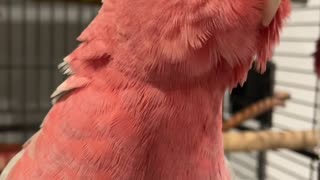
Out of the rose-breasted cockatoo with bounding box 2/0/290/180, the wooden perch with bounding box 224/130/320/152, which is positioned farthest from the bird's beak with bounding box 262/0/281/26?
the wooden perch with bounding box 224/130/320/152

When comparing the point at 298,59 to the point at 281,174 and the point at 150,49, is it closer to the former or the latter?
the point at 281,174

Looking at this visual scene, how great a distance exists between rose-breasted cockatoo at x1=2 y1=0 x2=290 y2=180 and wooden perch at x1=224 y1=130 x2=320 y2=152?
1.56ft

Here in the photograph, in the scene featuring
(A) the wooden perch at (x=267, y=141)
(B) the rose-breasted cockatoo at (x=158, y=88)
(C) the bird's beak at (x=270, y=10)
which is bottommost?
(A) the wooden perch at (x=267, y=141)

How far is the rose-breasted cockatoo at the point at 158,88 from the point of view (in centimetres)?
25

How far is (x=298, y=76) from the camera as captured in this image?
1.19 m

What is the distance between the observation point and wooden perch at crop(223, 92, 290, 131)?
1010mm

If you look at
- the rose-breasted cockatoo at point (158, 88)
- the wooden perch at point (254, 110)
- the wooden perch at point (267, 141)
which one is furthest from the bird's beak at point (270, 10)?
the wooden perch at point (254, 110)

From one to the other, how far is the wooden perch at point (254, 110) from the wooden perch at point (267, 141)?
144 millimetres

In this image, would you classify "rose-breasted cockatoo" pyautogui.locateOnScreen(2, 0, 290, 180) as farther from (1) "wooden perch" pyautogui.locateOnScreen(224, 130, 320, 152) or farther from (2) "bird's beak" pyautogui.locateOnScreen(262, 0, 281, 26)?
(1) "wooden perch" pyautogui.locateOnScreen(224, 130, 320, 152)

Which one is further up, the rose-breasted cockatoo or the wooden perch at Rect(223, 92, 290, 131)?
the rose-breasted cockatoo

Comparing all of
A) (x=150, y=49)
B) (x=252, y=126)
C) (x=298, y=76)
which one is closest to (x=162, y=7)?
(x=150, y=49)

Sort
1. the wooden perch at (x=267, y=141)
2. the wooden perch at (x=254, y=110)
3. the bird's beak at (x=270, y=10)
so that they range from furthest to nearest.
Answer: the wooden perch at (x=254, y=110)
the wooden perch at (x=267, y=141)
the bird's beak at (x=270, y=10)

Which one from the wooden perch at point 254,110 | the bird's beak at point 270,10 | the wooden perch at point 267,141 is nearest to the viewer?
the bird's beak at point 270,10

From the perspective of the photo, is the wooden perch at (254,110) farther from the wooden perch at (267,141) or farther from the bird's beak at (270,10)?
the bird's beak at (270,10)
